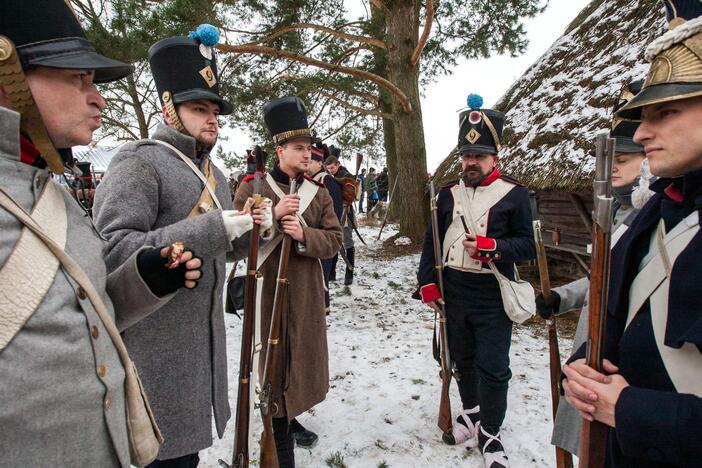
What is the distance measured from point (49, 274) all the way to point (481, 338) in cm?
263

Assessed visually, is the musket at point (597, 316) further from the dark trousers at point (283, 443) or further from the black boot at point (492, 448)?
the dark trousers at point (283, 443)

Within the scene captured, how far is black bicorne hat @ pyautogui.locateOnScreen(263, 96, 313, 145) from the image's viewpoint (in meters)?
2.70

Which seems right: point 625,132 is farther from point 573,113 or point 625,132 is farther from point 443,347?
point 573,113

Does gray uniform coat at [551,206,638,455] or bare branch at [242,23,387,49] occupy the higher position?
bare branch at [242,23,387,49]

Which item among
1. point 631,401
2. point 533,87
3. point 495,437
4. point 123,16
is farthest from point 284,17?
point 631,401

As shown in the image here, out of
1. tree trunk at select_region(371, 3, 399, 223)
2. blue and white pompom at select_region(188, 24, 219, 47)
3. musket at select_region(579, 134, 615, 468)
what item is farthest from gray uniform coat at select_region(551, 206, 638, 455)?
tree trunk at select_region(371, 3, 399, 223)

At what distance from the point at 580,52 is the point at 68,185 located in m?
8.85

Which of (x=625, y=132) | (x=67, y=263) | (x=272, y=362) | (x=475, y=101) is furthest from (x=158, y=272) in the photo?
(x=475, y=101)

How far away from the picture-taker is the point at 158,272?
1.29 meters

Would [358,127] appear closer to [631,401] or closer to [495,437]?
[495,437]

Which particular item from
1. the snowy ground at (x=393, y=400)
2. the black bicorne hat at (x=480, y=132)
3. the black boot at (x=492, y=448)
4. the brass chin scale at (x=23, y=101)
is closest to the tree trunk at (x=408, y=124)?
the snowy ground at (x=393, y=400)

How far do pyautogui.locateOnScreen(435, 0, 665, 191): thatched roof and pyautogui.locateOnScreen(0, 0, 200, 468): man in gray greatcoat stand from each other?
540 cm

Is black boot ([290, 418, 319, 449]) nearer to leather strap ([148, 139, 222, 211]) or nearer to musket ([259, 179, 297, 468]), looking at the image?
A: musket ([259, 179, 297, 468])

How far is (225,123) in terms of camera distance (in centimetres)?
1277
